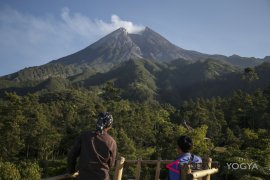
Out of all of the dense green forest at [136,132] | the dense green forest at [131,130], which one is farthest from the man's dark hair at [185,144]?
the dense green forest at [131,130]

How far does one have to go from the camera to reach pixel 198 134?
1359 inches

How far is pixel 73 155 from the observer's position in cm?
400

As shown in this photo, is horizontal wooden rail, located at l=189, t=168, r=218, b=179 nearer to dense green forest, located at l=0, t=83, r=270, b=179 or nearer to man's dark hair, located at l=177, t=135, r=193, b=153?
man's dark hair, located at l=177, t=135, r=193, b=153

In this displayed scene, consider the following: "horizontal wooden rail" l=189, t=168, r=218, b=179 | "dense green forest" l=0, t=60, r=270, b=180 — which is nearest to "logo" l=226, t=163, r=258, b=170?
"dense green forest" l=0, t=60, r=270, b=180

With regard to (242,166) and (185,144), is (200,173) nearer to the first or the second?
(185,144)

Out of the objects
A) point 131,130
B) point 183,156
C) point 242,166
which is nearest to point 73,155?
point 183,156

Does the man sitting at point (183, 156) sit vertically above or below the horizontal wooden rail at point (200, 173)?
above

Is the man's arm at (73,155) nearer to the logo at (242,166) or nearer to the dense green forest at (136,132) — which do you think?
the dense green forest at (136,132)

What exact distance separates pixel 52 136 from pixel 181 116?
2186 centimetres

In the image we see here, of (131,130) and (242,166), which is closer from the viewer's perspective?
(242,166)

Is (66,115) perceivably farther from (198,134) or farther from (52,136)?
(198,134)

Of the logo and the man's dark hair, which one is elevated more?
the man's dark hair

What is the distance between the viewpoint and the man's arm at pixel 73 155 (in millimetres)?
3987

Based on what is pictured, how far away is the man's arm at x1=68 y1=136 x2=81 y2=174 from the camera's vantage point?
399 centimetres
